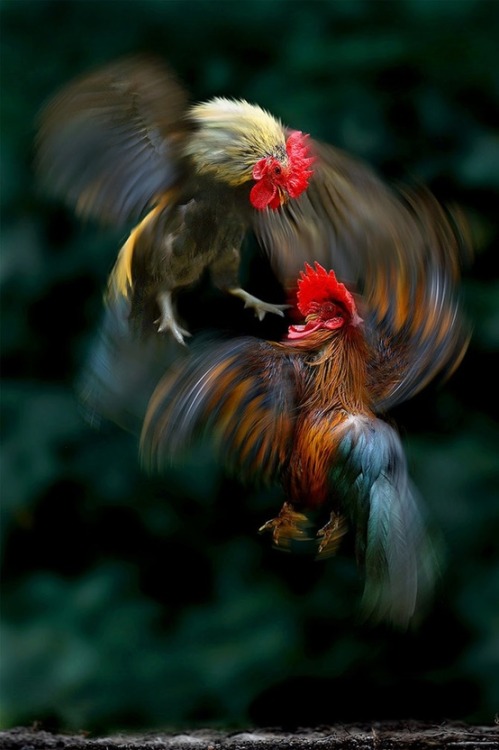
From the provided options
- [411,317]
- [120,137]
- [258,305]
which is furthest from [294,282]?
[120,137]

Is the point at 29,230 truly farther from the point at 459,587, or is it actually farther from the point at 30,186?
the point at 459,587

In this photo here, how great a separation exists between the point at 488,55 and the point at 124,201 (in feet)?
2.21

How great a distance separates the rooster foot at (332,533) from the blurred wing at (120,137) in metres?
0.55

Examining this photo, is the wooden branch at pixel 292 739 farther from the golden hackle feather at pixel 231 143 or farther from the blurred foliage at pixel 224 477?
the golden hackle feather at pixel 231 143

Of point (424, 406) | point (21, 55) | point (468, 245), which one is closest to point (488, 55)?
point (468, 245)

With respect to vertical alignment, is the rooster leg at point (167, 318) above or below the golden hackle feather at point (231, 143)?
below

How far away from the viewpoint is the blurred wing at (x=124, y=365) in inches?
59.1

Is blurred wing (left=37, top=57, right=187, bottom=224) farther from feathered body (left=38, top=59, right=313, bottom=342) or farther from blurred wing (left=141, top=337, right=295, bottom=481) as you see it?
blurred wing (left=141, top=337, right=295, bottom=481)

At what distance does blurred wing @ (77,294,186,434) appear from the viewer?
1.50 meters

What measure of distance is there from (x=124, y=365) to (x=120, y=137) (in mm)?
346

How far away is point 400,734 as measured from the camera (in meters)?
1.74

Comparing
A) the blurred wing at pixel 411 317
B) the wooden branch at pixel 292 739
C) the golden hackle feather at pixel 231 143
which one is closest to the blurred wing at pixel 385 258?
the blurred wing at pixel 411 317

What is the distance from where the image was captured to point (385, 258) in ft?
4.86

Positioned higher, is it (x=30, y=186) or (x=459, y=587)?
(x=30, y=186)
